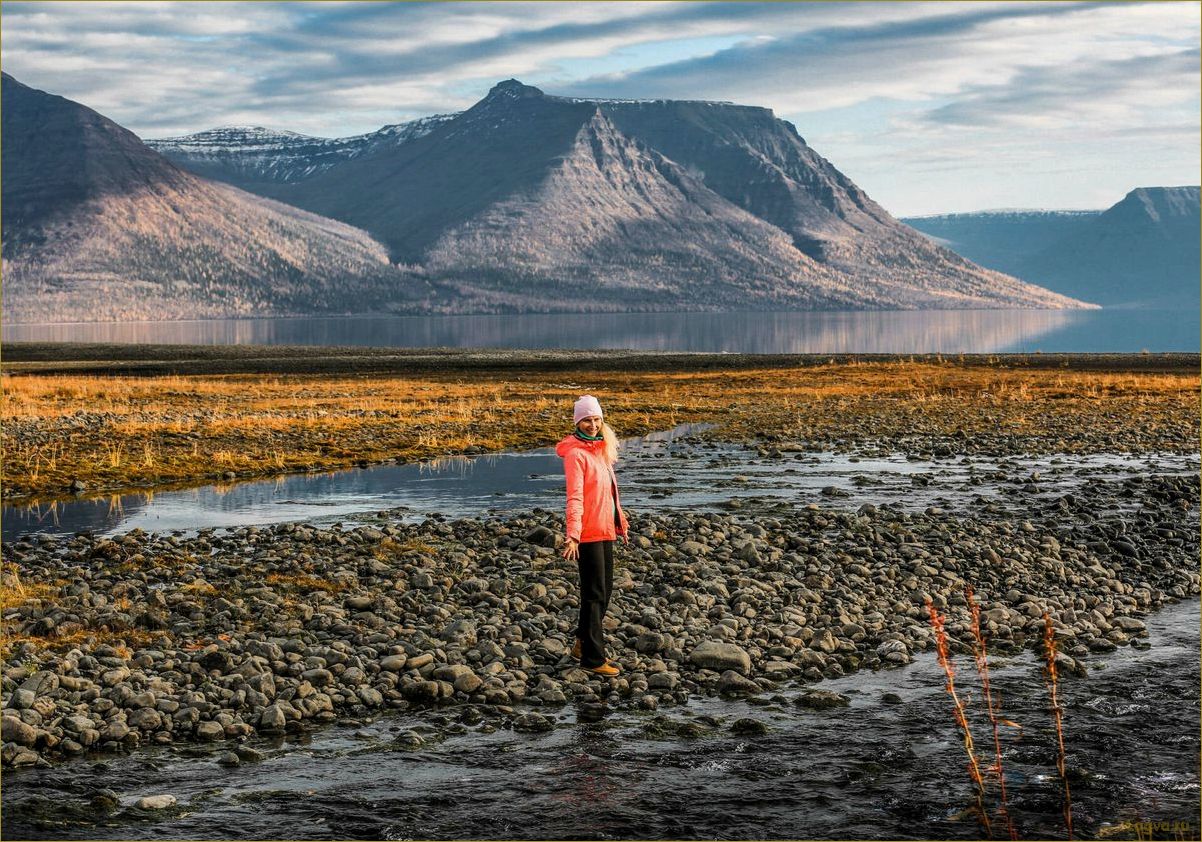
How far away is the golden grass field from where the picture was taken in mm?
36344

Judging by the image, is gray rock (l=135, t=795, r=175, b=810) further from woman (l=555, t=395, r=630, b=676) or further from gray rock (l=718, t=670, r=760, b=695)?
gray rock (l=718, t=670, r=760, b=695)

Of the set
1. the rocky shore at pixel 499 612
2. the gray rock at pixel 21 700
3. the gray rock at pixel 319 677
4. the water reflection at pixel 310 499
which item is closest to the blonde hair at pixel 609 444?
the rocky shore at pixel 499 612

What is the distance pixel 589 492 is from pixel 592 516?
266 mm

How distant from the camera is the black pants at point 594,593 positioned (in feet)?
47.2

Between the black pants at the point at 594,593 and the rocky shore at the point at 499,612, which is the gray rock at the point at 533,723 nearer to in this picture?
the rocky shore at the point at 499,612

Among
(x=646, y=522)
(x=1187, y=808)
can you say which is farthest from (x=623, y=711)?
(x=646, y=522)

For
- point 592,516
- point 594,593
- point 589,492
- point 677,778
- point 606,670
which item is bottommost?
point 677,778

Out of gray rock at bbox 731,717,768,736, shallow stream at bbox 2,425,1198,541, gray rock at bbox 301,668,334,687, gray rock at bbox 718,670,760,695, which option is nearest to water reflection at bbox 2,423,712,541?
shallow stream at bbox 2,425,1198,541

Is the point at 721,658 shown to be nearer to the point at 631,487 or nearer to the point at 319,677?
the point at 319,677

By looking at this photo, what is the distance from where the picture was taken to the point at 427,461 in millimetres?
37469

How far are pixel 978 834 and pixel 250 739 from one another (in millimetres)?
6664

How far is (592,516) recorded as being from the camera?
14188 millimetres

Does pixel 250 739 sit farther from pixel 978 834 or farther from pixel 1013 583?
pixel 1013 583

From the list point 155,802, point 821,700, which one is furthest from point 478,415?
point 155,802
